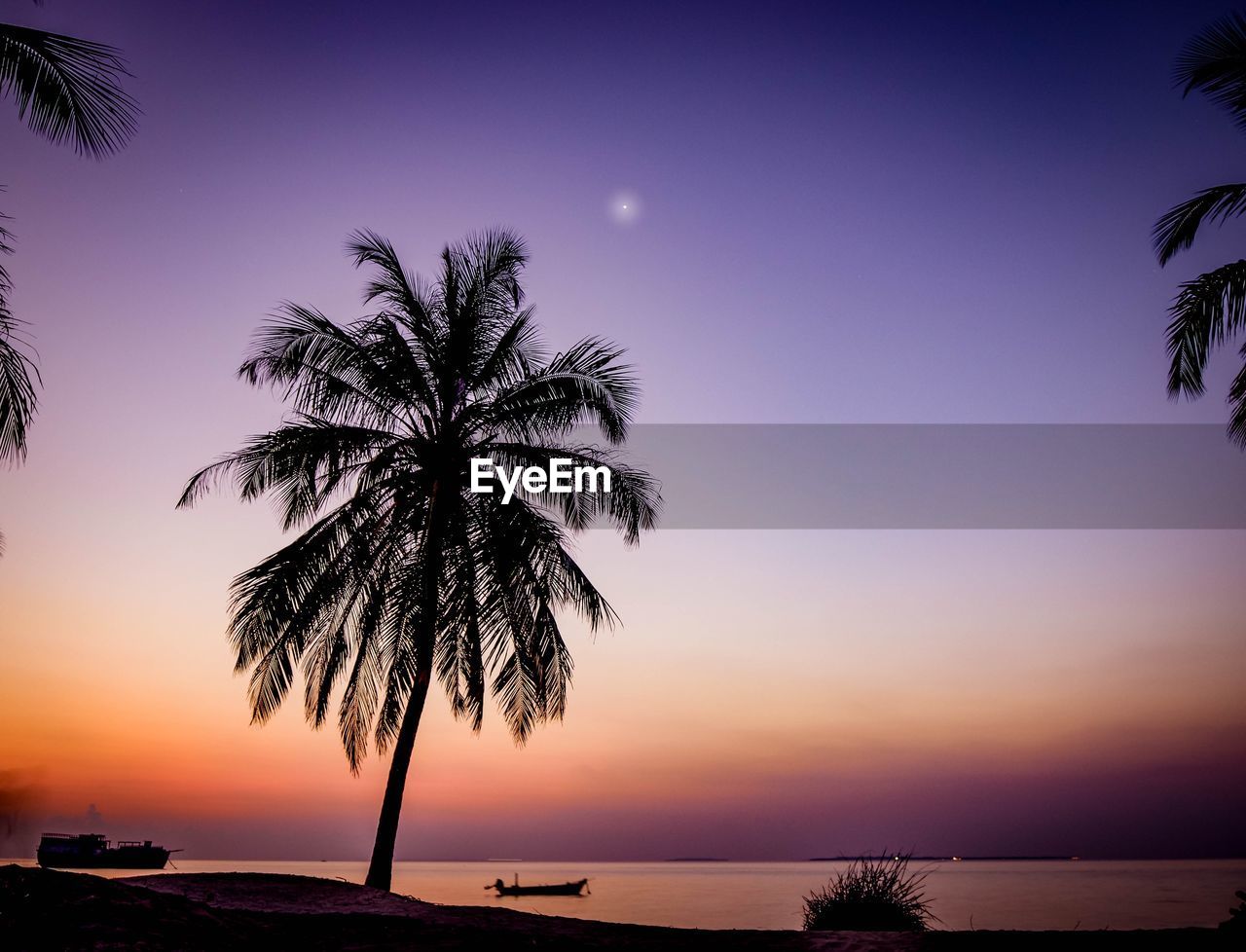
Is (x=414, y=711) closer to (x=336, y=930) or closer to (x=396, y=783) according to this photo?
(x=396, y=783)

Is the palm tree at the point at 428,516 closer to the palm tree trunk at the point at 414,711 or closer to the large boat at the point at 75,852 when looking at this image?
the palm tree trunk at the point at 414,711

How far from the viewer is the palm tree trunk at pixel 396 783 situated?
14797 mm

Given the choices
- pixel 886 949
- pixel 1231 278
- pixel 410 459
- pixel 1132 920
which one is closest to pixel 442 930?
pixel 886 949

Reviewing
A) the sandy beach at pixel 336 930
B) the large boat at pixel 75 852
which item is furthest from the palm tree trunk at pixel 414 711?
the large boat at pixel 75 852

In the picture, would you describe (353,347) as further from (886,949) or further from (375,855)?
(886,949)

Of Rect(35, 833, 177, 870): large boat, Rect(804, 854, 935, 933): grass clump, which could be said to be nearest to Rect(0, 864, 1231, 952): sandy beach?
Rect(804, 854, 935, 933): grass clump

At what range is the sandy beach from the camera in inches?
284

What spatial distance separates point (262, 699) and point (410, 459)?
477 centimetres

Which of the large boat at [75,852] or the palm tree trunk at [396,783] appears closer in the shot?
the palm tree trunk at [396,783]

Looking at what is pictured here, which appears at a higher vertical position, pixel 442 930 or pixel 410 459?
pixel 410 459

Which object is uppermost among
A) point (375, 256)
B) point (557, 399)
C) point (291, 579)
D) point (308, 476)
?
point (375, 256)

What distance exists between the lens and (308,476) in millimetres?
16672

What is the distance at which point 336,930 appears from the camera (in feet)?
30.5

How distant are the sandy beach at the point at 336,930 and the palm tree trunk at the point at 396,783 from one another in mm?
2965
